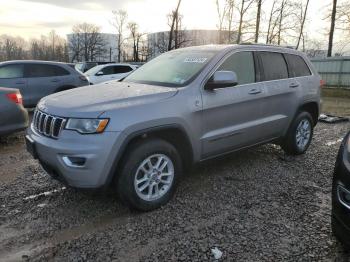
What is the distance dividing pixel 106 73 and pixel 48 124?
1303cm

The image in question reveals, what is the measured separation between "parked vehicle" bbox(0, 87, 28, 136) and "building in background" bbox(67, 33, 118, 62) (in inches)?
2532

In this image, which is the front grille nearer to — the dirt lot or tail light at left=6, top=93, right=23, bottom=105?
the dirt lot

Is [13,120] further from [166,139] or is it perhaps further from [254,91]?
[254,91]

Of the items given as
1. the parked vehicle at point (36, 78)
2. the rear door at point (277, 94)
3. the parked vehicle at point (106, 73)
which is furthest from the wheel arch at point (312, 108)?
the parked vehicle at point (106, 73)

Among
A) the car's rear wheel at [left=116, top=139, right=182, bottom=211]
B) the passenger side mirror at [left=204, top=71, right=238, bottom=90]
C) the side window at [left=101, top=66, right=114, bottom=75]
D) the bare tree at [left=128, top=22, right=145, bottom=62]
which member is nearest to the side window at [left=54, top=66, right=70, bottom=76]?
the side window at [left=101, top=66, right=114, bottom=75]

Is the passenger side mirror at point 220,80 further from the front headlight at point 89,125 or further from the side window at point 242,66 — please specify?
the front headlight at point 89,125

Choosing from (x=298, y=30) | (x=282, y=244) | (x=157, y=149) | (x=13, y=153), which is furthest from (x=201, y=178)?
(x=298, y=30)

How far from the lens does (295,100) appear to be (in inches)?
215

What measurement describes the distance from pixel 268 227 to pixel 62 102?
2485 mm

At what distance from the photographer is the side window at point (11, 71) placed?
31.3ft

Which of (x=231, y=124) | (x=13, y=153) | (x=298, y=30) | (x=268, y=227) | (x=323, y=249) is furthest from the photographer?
(x=298, y=30)

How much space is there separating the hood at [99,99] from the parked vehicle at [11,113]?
2534mm

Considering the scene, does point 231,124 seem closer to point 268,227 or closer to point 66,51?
point 268,227

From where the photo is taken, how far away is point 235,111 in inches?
174
